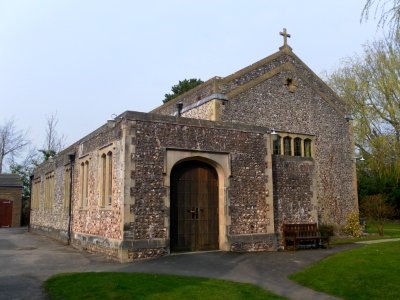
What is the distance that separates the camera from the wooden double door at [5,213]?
38438 mm

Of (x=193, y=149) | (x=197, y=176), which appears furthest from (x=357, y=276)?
(x=193, y=149)

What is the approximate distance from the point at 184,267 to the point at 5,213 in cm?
3281

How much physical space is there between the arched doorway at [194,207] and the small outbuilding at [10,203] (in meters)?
30.3

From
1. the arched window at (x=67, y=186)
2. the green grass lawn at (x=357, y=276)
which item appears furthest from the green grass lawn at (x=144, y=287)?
the arched window at (x=67, y=186)

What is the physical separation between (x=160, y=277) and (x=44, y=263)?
4.81 metres

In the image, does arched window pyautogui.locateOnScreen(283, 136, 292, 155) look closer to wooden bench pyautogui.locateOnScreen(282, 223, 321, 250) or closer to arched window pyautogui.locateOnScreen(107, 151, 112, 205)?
wooden bench pyautogui.locateOnScreen(282, 223, 321, 250)

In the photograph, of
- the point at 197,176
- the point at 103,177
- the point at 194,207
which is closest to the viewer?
the point at 194,207

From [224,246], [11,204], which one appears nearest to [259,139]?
[224,246]

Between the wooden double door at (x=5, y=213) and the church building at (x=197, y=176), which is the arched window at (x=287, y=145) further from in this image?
the wooden double door at (x=5, y=213)

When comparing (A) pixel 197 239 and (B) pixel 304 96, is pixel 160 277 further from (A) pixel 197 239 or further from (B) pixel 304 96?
(B) pixel 304 96

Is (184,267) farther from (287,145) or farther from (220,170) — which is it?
(287,145)

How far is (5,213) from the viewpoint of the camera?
38656 mm

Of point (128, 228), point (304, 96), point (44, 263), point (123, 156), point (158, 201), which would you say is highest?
point (304, 96)

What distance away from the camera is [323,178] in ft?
76.2
